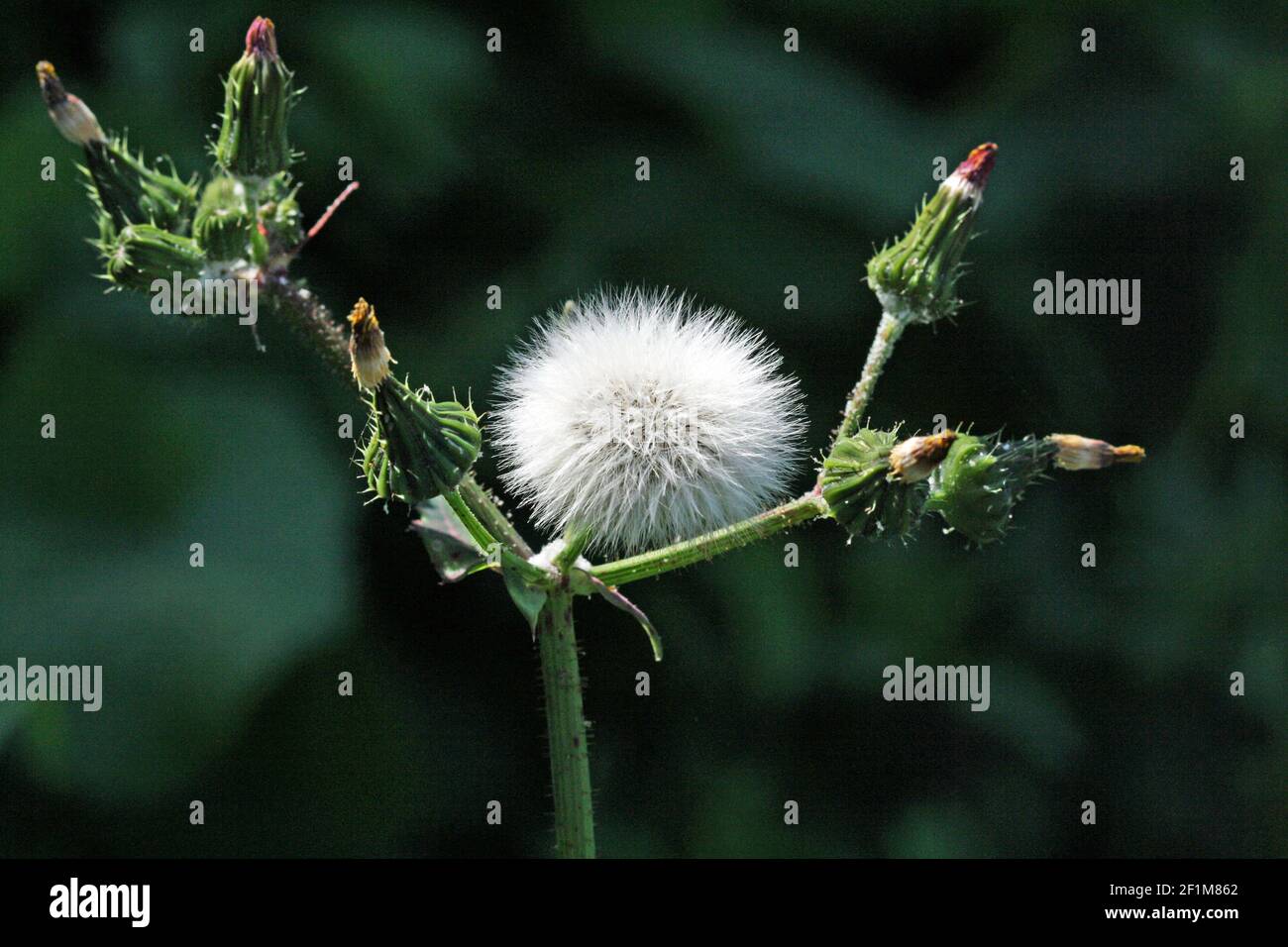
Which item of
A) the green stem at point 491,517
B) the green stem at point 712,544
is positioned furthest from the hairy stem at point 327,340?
the green stem at point 712,544

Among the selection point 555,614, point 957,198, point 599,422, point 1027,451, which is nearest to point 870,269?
point 957,198

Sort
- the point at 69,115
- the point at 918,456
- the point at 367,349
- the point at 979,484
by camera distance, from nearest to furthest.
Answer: the point at 367,349 < the point at 918,456 < the point at 979,484 < the point at 69,115

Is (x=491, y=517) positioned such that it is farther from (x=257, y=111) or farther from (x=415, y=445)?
(x=257, y=111)

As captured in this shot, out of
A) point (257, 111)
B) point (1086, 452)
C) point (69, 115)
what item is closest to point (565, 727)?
point (1086, 452)

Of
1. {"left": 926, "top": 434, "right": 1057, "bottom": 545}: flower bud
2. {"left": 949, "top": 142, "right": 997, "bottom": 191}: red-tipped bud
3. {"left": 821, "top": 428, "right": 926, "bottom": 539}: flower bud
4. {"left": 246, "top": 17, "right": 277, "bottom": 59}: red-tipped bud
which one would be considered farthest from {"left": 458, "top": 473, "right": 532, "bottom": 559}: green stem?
{"left": 949, "top": 142, "right": 997, "bottom": 191}: red-tipped bud

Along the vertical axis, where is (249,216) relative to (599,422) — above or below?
above

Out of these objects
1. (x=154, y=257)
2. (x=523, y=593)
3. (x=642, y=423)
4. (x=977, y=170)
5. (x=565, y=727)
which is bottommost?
(x=565, y=727)

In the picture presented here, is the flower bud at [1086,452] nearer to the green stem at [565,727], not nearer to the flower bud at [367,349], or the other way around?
the green stem at [565,727]

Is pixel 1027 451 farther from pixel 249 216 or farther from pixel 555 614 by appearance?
pixel 249 216
